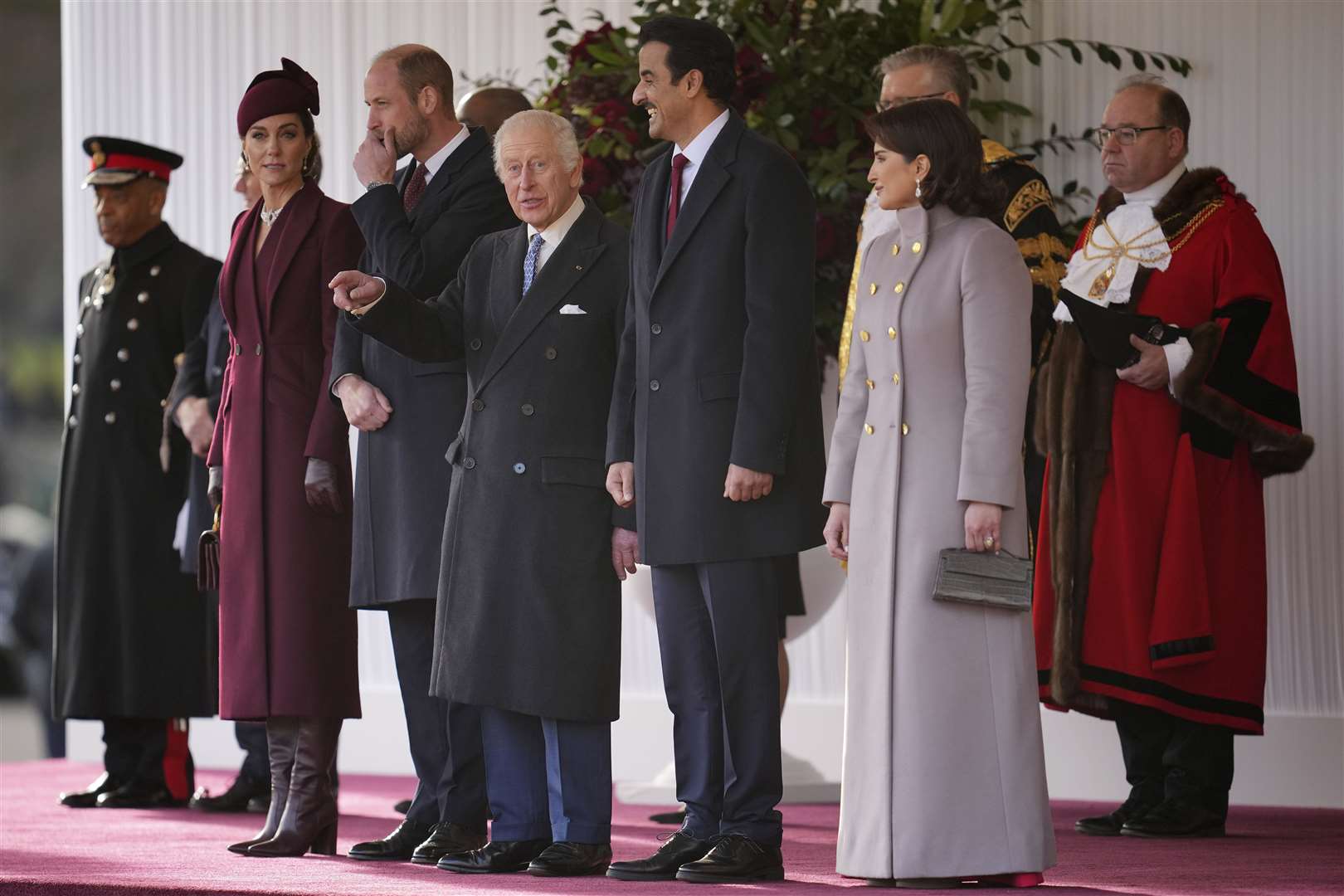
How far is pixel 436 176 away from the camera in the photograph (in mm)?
4152

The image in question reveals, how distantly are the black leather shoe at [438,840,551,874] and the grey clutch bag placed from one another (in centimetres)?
97

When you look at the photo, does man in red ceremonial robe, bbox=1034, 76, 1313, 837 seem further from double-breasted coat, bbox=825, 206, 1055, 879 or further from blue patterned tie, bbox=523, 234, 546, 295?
blue patterned tie, bbox=523, 234, 546, 295

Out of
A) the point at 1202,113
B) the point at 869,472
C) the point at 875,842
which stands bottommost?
the point at 875,842

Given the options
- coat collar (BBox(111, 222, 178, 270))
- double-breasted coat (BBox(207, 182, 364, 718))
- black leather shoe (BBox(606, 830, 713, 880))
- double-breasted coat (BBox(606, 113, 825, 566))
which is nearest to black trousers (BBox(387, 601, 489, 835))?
double-breasted coat (BBox(207, 182, 364, 718))

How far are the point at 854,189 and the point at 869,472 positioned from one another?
1.79 m

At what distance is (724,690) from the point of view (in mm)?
3582

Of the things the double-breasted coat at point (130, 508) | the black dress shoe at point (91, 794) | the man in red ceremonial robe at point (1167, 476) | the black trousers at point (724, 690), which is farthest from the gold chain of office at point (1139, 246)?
the black dress shoe at point (91, 794)

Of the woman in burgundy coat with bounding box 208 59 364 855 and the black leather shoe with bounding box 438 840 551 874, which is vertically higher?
the woman in burgundy coat with bounding box 208 59 364 855

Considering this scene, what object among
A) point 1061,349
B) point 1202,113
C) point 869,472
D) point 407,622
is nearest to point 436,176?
point 407,622

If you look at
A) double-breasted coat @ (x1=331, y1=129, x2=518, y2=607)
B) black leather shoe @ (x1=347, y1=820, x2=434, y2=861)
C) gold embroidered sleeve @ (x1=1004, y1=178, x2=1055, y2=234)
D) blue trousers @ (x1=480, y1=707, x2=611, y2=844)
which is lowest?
black leather shoe @ (x1=347, y1=820, x2=434, y2=861)

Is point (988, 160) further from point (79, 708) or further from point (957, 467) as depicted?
point (79, 708)

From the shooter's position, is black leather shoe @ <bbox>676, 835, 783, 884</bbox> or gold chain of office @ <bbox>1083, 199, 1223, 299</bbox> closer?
black leather shoe @ <bbox>676, 835, 783, 884</bbox>

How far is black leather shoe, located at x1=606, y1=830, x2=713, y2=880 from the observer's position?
3.56m

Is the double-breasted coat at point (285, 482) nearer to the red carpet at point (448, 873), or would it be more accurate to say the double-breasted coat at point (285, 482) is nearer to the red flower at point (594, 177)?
the red carpet at point (448, 873)
